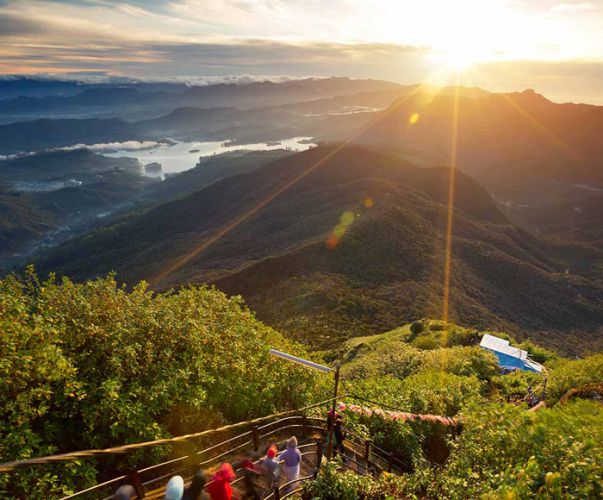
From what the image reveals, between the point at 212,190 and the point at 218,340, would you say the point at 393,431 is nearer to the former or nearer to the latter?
the point at 218,340

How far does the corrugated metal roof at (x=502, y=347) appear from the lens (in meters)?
34.4

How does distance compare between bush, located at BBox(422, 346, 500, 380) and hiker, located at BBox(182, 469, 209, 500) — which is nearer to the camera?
hiker, located at BBox(182, 469, 209, 500)

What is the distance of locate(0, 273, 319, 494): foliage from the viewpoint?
26.7 ft

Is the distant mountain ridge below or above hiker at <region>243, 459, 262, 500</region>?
below

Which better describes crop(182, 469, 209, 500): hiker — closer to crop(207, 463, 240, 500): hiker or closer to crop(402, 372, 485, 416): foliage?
crop(207, 463, 240, 500): hiker

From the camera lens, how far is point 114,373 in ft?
32.8

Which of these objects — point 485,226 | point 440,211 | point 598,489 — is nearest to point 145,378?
point 598,489

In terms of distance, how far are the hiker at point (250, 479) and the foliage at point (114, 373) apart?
2.26 m

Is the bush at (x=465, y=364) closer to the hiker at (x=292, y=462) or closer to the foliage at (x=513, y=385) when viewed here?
the foliage at (x=513, y=385)

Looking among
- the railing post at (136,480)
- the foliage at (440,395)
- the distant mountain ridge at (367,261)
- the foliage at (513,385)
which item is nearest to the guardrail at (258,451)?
the railing post at (136,480)

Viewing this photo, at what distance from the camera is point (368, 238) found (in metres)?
81.2

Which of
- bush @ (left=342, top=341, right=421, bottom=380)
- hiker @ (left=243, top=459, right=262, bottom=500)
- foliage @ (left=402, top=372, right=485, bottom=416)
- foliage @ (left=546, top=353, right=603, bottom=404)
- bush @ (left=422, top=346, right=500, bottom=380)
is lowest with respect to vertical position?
bush @ (left=342, top=341, right=421, bottom=380)

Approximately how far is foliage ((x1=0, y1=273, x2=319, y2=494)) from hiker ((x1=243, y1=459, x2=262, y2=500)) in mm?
2260

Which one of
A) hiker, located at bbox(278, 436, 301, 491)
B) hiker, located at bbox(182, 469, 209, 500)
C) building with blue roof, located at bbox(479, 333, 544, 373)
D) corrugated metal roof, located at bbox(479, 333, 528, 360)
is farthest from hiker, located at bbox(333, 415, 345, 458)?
corrugated metal roof, located at bbox(479, 333, 528, 360)
